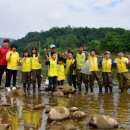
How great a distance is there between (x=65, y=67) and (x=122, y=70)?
2241 mm

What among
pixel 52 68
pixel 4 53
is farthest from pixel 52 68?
pixel 4 53

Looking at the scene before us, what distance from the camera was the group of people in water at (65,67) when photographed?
44.1 feet

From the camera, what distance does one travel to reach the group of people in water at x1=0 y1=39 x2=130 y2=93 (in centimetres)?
1343

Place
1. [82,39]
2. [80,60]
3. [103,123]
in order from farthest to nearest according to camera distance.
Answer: [82,39] < [80,60] < [103,123]

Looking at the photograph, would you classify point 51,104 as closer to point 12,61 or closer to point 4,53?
point 12,61

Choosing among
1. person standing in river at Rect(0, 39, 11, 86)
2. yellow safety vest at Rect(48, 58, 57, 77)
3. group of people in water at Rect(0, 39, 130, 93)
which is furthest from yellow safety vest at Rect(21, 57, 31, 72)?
yellow safety vest at Rect(48, 58, 57, 77)

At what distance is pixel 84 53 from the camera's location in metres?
14.1

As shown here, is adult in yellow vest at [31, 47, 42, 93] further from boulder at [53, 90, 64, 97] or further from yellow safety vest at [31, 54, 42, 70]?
boulder at [53, 90, 64, 97]

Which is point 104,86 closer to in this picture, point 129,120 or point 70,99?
point 70,99

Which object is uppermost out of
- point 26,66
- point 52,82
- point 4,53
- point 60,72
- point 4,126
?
point 4,53

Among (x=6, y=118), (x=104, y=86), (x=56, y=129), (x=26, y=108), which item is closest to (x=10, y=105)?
(x=26, y=108)

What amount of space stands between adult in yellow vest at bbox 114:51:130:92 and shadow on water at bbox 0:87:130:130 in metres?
0.69

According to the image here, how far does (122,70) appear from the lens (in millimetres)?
14492

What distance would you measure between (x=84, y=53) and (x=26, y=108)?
4798 millimetres
